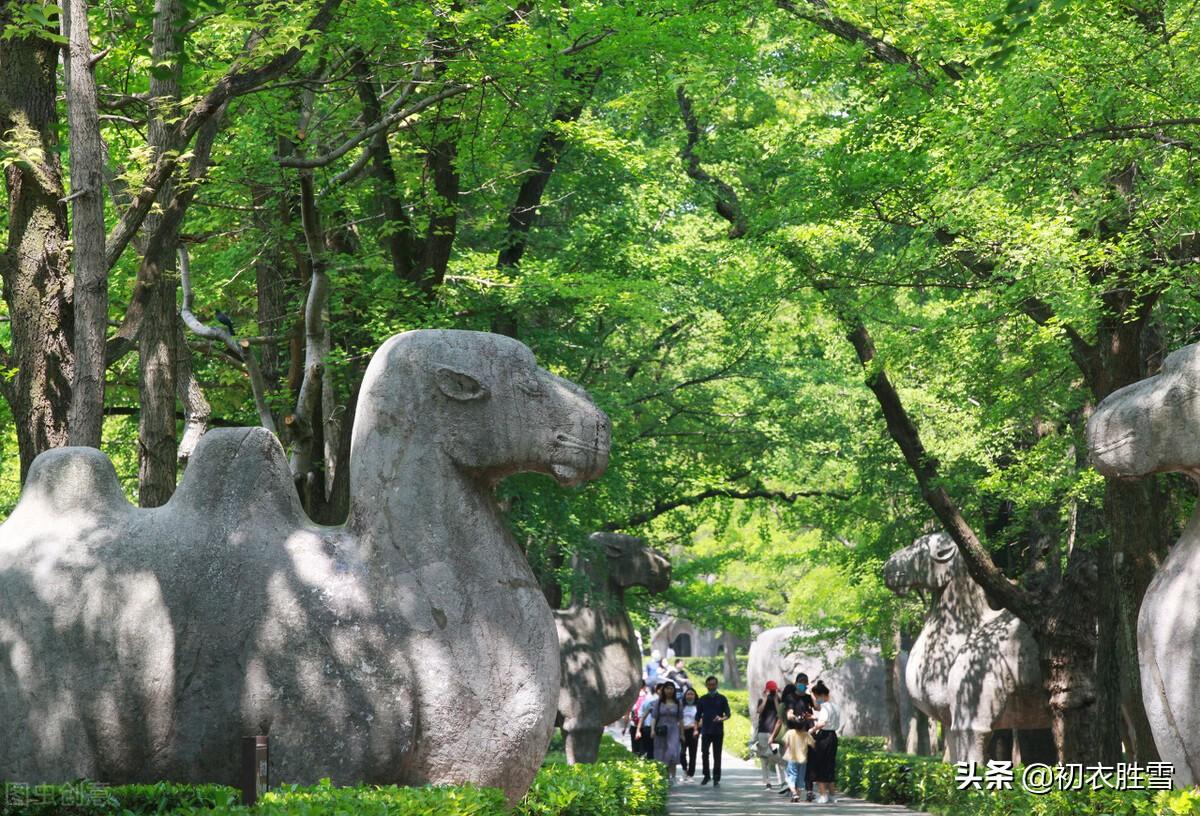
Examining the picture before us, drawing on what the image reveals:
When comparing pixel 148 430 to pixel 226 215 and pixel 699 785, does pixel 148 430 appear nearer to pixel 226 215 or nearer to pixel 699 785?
pixel 226 215

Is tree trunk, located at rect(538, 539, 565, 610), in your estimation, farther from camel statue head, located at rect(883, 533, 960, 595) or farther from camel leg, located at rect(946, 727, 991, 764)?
camel leg, located at rect(946, 727, 991, 764)

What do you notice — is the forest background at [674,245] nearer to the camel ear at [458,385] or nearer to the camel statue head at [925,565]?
the camel statue head at [925,565]

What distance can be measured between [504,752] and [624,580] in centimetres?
1331

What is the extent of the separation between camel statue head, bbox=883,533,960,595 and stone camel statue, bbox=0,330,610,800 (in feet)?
42.5

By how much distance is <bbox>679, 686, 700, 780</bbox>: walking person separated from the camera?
90.5ft

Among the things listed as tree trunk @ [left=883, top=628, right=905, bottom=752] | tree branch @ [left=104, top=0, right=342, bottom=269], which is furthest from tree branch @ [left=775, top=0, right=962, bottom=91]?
tree trunk @ [left=883, top=628, right=905, bottom=752]

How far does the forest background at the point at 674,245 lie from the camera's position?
435 inches

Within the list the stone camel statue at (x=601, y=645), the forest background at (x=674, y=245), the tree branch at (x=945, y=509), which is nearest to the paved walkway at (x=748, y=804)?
the stone camel statue at (x=601, y=645)

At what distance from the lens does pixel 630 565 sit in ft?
70.1

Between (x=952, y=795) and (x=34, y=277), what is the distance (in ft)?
42.2

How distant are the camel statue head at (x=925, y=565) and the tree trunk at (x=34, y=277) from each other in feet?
43.4

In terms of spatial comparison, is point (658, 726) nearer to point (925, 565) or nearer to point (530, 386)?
point (925, 565)

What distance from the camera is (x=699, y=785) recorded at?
86.4 feet

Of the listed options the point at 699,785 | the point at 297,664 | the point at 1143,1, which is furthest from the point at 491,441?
the point at 699,785
